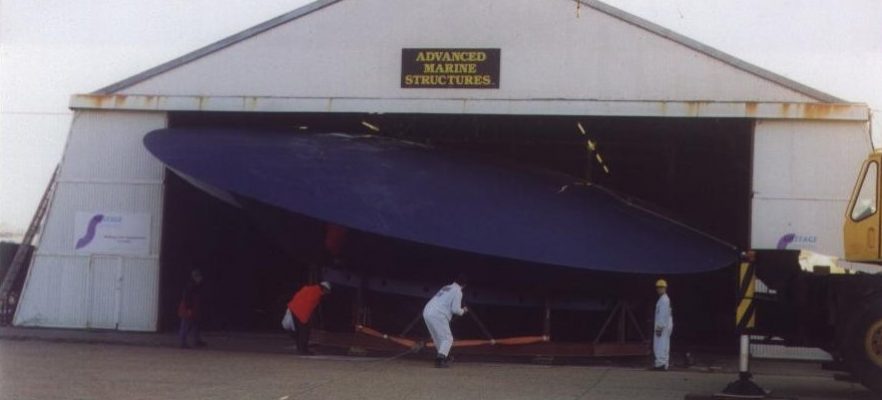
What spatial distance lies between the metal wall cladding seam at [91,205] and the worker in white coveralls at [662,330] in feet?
35.0

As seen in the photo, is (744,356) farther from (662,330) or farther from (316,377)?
(662,330)

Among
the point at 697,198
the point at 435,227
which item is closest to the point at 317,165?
the point at 435,227

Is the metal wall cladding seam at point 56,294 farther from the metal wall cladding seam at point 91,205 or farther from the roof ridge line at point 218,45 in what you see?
the roof ridge line at point 218,45

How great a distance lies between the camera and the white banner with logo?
24.7 meters

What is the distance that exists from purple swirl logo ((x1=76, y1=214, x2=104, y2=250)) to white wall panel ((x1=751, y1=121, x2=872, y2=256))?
43.4 ft

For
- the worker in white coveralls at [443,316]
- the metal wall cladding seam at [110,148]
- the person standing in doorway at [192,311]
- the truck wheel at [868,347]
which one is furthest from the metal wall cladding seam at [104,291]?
the truck wheel at [868,347]

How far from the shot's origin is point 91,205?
24844mm

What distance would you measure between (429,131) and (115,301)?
7792mm

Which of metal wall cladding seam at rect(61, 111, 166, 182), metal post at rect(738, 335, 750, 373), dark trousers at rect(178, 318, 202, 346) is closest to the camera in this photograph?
metal post at rect(738, 335, 750, 373)

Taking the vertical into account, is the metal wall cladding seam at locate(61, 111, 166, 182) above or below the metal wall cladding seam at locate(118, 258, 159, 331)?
above

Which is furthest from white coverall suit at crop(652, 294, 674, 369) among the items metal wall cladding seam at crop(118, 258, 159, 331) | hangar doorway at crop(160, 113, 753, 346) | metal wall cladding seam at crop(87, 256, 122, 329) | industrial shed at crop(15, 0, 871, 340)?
metal wall cladding seam at crop(87, 256, 122, 329)

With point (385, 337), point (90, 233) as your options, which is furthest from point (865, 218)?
point (90, 233)

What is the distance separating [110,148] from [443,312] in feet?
32.7

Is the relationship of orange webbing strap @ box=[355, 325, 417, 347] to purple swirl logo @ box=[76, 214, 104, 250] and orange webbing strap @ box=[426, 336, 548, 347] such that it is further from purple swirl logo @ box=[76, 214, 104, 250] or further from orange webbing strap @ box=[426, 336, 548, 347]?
purple swirl logo @ box=[76, 214, 104, 250]
